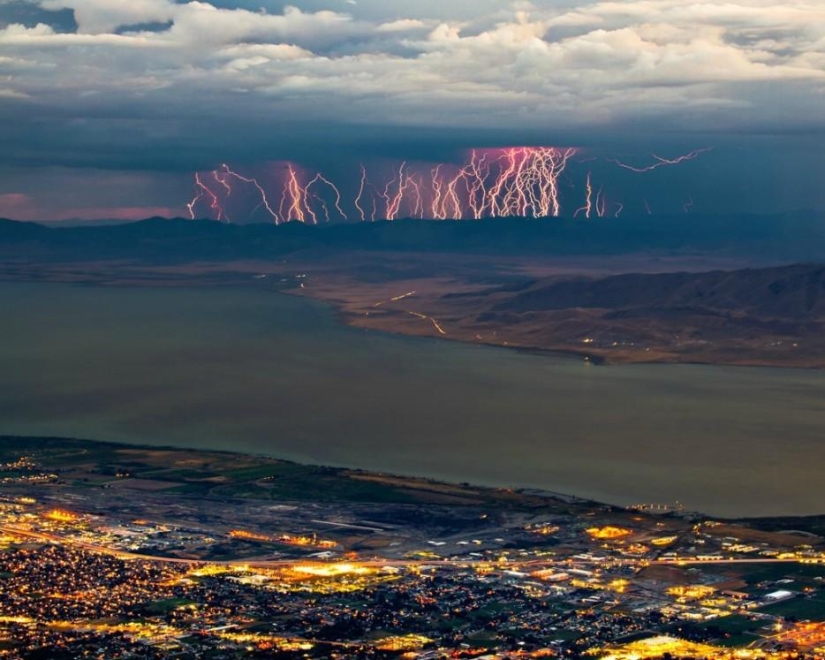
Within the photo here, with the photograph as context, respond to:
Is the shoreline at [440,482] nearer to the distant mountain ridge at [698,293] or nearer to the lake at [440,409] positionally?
the lake at [440,409]

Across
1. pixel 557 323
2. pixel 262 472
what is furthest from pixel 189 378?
pixel 557 323

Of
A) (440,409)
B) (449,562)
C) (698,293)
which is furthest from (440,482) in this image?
(698,293)

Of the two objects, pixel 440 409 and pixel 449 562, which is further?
pixel 440 409

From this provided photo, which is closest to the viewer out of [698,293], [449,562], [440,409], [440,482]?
[449,562]

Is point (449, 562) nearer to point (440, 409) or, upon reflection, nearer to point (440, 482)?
point (440, 482)

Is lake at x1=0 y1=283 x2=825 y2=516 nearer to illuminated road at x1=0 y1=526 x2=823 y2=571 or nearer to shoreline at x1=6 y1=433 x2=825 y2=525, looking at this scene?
shoreline at x1=6 y1=433 x2=825 y2=525

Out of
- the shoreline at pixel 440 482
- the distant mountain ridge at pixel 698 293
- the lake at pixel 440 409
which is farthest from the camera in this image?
the distant mountain ridge at pixel 698 293

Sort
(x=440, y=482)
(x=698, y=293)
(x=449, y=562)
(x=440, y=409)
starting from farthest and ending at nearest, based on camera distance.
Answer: (x=698, y=293), (x=440, y=409), (x=440, y=482), (x=449, y=562)

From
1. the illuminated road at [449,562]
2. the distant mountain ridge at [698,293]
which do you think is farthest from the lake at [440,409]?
the distant mountain ridge at [698,293]
